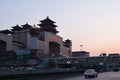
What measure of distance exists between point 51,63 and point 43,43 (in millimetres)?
19677

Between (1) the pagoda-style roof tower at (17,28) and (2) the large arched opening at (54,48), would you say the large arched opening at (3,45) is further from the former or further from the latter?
(2) the large arched opening at (54,48)

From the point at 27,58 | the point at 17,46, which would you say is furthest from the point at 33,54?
the point at 17,46

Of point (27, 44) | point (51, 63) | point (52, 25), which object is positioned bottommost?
point (51, 63)

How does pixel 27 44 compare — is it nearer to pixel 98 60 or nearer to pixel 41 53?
pixel 41 53

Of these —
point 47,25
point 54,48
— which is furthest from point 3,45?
point 47,25

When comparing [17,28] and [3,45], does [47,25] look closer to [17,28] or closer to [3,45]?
[17,28]

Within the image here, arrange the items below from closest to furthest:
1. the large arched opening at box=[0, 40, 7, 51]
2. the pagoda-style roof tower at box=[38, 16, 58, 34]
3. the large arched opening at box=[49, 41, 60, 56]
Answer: the large arched opening at box=[0, 40, 7, 51] < the large arched opening at box=[49, 41, 60, 56] < the pagoda-style roof tower at box=[38, 16, 58, 34]

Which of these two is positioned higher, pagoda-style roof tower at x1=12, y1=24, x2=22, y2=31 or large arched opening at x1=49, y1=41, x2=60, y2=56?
pagoda-style roof tower at x1=12, y1=24, x2=22, y2=31

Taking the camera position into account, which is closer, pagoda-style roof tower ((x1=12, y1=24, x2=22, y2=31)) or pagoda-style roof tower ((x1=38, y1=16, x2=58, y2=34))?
pagoda-style roof tower ((x1=12, y1=24, x2=22, y2=31))

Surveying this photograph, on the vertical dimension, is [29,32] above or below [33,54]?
above

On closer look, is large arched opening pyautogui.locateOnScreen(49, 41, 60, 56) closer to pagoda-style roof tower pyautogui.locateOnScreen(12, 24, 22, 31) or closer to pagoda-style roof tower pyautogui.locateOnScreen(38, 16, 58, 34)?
pagoda-style roof tower pyautogui.locateOnScreen(38, 16, 58, 34)

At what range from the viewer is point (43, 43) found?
13700 centimetres

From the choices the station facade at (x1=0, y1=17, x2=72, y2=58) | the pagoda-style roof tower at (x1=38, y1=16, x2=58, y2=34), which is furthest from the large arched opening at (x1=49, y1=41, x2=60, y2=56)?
the pagoda-style roof tower at (x1=38, y1=16, x2=58, y2=34)

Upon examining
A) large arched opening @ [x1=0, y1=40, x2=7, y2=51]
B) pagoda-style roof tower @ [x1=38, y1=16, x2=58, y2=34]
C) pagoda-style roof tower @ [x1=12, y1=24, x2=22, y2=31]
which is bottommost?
large arched opening @ [x1=0, y1=40, x2=7, y2=51]
